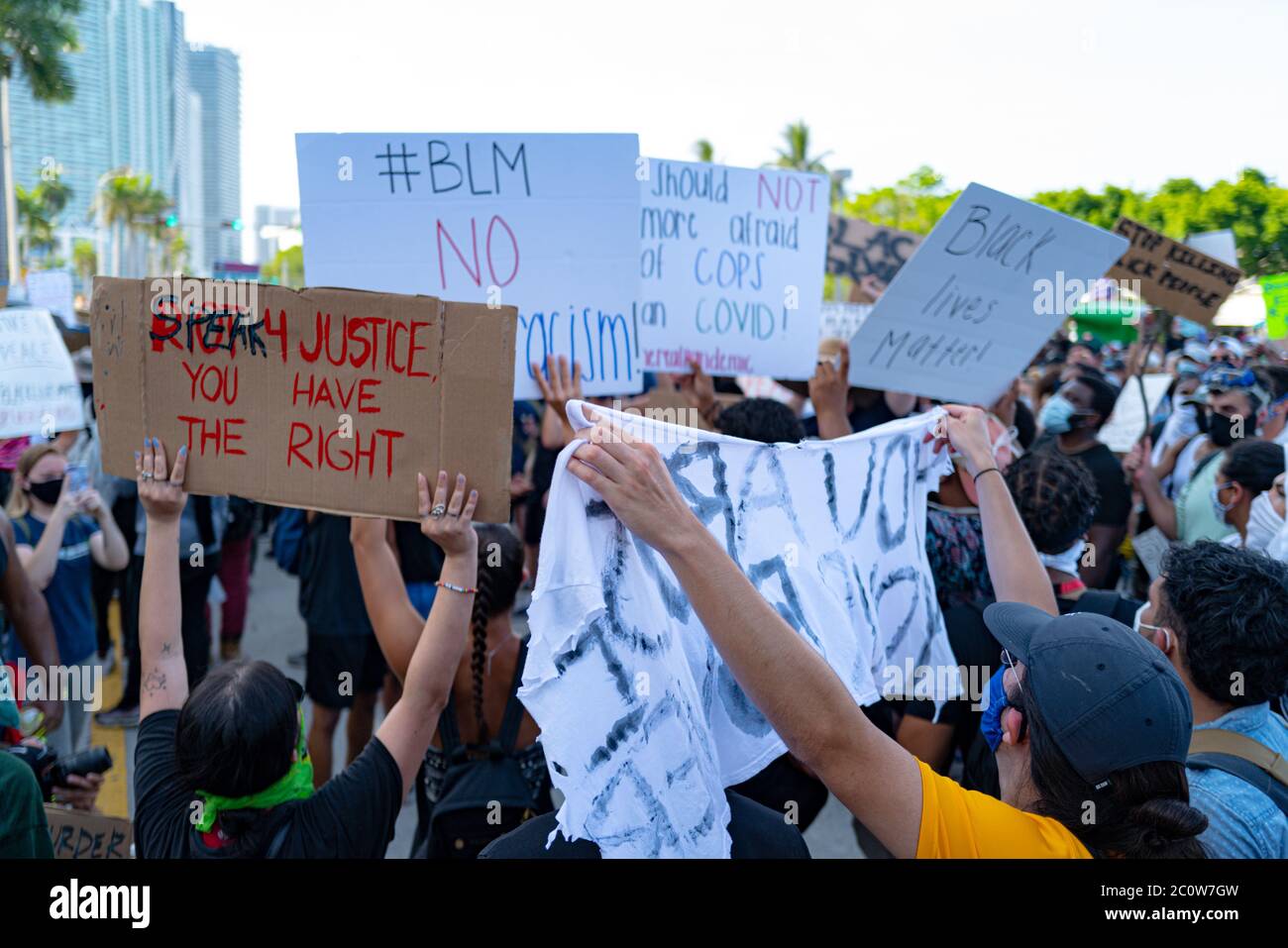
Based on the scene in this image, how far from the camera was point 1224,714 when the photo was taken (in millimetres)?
2145

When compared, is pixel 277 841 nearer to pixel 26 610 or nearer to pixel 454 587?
pixel 454 587

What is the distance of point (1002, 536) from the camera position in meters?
2.52

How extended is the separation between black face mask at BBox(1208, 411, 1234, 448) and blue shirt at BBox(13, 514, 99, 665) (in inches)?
222

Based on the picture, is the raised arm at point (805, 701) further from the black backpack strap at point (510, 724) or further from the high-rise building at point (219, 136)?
the high-rise building at point (219, 136)

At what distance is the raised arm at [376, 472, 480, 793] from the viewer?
2090 mm

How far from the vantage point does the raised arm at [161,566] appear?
7.47ft

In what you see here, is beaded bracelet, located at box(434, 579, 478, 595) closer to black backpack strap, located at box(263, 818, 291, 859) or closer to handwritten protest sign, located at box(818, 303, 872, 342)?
black backpack strap, located at box(263, 818, 291, 859)

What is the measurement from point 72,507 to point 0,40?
115 ft

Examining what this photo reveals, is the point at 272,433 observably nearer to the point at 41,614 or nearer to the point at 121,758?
the point at 41,614

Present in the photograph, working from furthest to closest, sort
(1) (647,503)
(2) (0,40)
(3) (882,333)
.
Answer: (2) (0,40)
(3) (882,333)
(1) (647,503)

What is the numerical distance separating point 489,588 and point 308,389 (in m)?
0.84

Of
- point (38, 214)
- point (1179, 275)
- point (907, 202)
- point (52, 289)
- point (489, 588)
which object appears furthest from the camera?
point (38, 214)

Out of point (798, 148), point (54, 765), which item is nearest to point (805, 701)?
point (54, 765)

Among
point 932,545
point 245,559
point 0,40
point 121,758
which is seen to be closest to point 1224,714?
point 932,545
